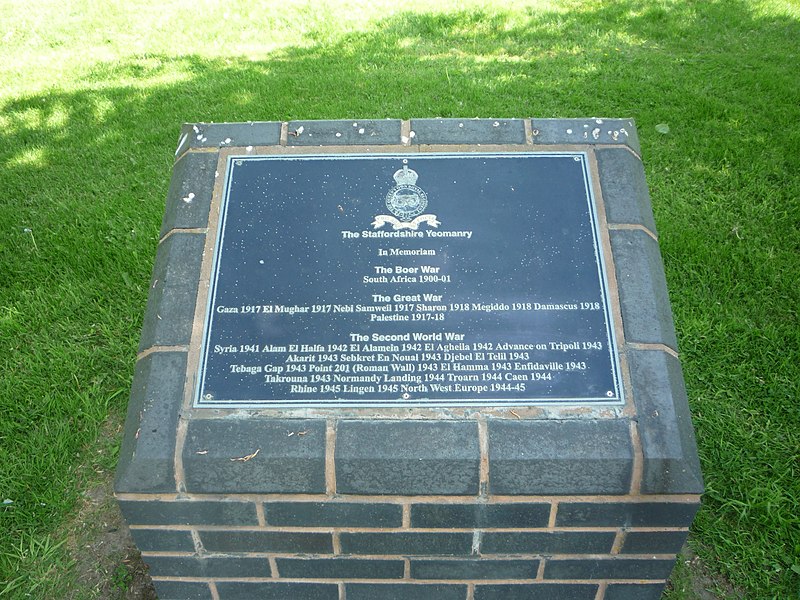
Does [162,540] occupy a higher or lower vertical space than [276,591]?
higher

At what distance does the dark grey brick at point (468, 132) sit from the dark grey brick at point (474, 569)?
4.47 ft

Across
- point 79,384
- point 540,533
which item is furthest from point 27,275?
point 540,533

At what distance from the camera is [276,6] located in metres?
5.82

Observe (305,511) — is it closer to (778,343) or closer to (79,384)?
(79,384)

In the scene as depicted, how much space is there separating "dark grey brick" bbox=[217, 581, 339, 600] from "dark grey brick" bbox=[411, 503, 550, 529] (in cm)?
44

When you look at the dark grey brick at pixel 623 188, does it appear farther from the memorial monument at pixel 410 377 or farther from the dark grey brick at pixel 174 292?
the dark grey brick at pixel 174 292

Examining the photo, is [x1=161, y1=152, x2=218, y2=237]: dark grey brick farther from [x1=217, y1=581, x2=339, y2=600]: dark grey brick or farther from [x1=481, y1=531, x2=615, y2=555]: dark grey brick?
[x1=481, y1=531, x2=615, y2=555]: dark grey brick

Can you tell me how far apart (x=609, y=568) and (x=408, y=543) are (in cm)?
62

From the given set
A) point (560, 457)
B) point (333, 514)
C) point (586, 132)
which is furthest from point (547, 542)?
point (586, 132)

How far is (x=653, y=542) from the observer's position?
2121mm

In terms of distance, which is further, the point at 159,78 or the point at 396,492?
the point at 159,78

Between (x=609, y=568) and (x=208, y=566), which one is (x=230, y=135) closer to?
(x=208, y=566)

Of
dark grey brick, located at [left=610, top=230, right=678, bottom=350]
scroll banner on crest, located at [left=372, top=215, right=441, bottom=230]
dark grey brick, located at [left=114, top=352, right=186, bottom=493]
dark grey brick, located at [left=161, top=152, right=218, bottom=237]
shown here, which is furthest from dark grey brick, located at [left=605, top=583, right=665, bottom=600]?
dark grey brick, located at [left=161, top=152, right=218, bottom=237]

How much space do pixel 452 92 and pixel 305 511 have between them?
333 cm
